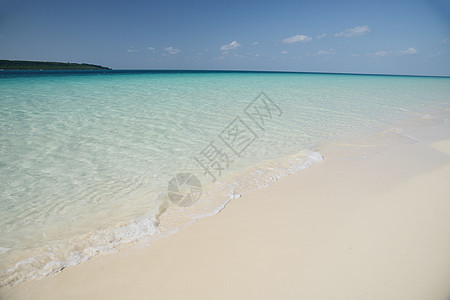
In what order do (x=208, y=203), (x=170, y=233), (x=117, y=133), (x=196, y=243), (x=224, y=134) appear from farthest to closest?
(x=224, y=134) < (x=117, y=133) < (x=208, y=203) < (x=170, y=233) < (x=196, y=243)

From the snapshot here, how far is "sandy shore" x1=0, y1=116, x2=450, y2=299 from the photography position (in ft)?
5.58

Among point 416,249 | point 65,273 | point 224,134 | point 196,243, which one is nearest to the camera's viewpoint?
point 65,273

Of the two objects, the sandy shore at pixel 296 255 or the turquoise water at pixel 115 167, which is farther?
the turquoise water at pixel 115 167

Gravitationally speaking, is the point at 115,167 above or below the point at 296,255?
above

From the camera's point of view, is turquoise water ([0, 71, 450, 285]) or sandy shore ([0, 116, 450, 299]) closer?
sandy shore ([0, 116, 450, 299])

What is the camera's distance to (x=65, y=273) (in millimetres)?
1890

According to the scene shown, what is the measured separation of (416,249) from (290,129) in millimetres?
4586

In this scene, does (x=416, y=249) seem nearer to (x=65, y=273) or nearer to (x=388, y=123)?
(x=65, y=273)

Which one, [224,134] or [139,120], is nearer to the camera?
[224,134]

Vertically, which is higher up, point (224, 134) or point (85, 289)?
point (224, 134)

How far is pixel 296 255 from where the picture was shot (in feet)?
6.60

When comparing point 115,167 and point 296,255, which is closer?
point 296,255

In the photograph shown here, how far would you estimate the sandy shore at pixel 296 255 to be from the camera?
67.0 inches

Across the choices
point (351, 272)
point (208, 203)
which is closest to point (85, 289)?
point (208, 203)
